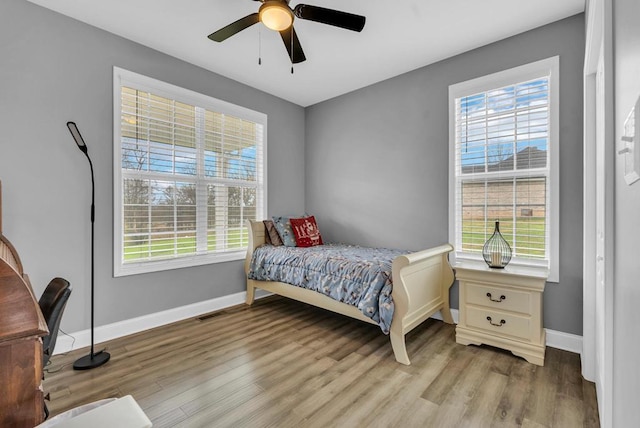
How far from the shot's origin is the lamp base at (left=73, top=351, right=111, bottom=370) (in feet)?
7.18

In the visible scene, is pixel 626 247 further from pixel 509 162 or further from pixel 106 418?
pixel 509 162

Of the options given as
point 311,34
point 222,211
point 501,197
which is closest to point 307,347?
point 222,211

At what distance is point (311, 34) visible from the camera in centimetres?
273

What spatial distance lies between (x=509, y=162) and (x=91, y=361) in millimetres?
3879

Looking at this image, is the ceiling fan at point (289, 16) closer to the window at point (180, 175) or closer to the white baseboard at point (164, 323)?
the window at point (180, 175)

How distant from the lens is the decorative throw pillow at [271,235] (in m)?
3.68

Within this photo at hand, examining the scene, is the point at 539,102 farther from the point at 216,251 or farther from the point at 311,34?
the point at 216,251

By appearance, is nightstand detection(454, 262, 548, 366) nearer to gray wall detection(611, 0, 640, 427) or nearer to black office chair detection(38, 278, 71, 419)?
gray wall detection(611, 0, 640, 427)

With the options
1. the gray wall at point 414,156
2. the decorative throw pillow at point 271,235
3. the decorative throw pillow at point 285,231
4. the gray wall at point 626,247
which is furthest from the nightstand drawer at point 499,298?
the decorative throw pillow at point 271,235

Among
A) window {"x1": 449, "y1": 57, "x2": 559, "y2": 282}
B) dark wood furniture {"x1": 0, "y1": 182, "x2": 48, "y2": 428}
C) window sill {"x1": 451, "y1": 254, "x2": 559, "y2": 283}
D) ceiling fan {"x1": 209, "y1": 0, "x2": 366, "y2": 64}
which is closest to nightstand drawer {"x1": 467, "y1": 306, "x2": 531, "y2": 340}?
window sill {"x1": 451, "y1": 254, "x2": 559, "y2": 283}

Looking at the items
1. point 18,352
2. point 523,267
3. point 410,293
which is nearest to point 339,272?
point 410,293

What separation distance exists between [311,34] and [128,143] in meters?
2.01

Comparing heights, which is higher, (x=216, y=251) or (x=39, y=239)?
(x=39, y=239)

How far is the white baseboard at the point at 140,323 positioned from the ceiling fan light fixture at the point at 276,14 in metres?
2.82
